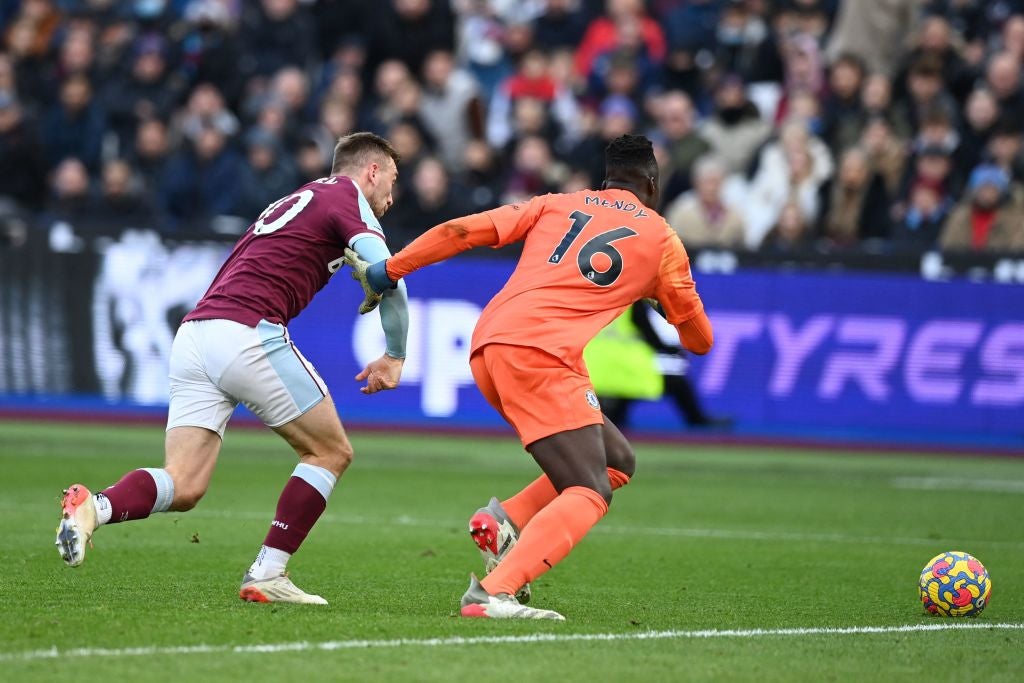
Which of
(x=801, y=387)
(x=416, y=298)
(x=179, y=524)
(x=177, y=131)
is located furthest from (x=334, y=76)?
(x=179, y=524)

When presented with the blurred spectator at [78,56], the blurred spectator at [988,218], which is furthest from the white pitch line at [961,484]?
the blurred spectator at [78,56]

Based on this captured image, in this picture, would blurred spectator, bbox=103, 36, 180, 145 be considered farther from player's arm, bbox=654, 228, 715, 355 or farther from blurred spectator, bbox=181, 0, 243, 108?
player's arm, bbox=654, 228, 715, 355

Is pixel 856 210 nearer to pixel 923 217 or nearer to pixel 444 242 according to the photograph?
pixel 923 217

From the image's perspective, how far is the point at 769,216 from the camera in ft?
62.1

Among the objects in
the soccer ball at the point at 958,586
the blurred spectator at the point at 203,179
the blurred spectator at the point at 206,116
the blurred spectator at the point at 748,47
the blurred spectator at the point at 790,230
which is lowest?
the soccer ball at the point at 958,586

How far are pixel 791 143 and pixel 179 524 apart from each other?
9.49 metres

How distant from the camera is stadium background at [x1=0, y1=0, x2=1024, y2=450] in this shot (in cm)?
1764

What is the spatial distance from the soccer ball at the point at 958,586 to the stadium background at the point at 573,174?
945cm

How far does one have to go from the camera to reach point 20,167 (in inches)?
848

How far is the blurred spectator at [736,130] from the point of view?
19.3 metres

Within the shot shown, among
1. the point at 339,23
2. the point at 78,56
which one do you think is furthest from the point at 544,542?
the point at 78,56

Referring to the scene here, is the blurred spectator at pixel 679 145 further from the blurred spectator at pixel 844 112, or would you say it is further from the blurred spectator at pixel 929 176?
the blurred spectator at pixel 929 176

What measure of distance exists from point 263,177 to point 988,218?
8231 millimetres

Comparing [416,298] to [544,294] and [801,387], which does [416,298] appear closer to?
[801,387]
